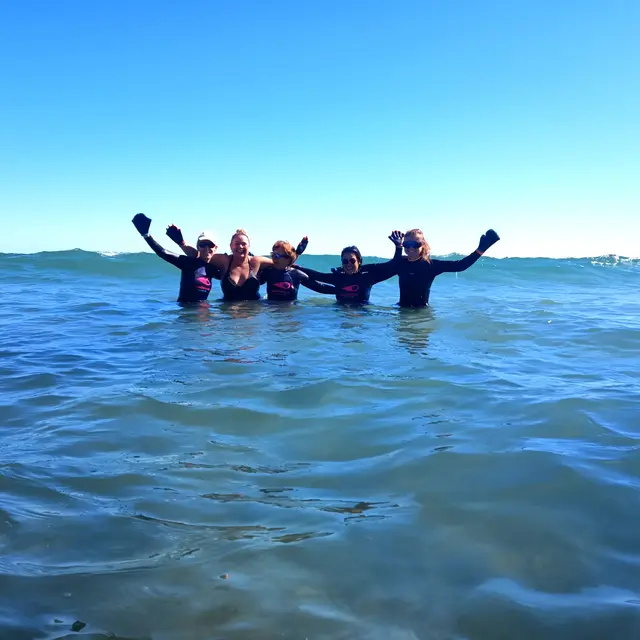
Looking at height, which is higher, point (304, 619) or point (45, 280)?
point (45, 280)

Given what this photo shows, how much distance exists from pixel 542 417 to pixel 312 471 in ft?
6.15

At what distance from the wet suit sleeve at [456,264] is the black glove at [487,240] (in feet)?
0.41

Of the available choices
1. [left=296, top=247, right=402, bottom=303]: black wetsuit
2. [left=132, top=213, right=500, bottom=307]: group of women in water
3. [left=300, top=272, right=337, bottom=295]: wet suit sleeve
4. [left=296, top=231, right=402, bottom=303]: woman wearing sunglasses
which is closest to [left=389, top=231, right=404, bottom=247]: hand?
[left=132, top=213, right=500, bottom=307]: group of women in water

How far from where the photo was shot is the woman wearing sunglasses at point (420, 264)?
9.07 m

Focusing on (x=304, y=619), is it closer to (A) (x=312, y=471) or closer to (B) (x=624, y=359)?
(A) (x=312, y=471)

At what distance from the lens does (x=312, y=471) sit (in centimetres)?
298

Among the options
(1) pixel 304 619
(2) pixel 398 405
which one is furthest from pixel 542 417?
(1) pixel 304 619

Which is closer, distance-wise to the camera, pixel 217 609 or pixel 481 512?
pixel 217 609

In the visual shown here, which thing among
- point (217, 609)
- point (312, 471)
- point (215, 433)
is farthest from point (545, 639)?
point (215, 433)

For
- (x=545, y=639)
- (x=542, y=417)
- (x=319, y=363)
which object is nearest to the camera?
(x=545, y=639)

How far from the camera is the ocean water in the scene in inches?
74.3

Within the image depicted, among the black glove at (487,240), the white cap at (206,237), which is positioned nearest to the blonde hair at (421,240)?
the black glove at (487,240)

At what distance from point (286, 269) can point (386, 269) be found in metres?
1.78

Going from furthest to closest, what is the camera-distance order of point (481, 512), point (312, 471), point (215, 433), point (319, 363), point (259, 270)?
point (259, 270)
point (319, 363)
point (215, 433)
point (312, 471)
point (481, 512)
